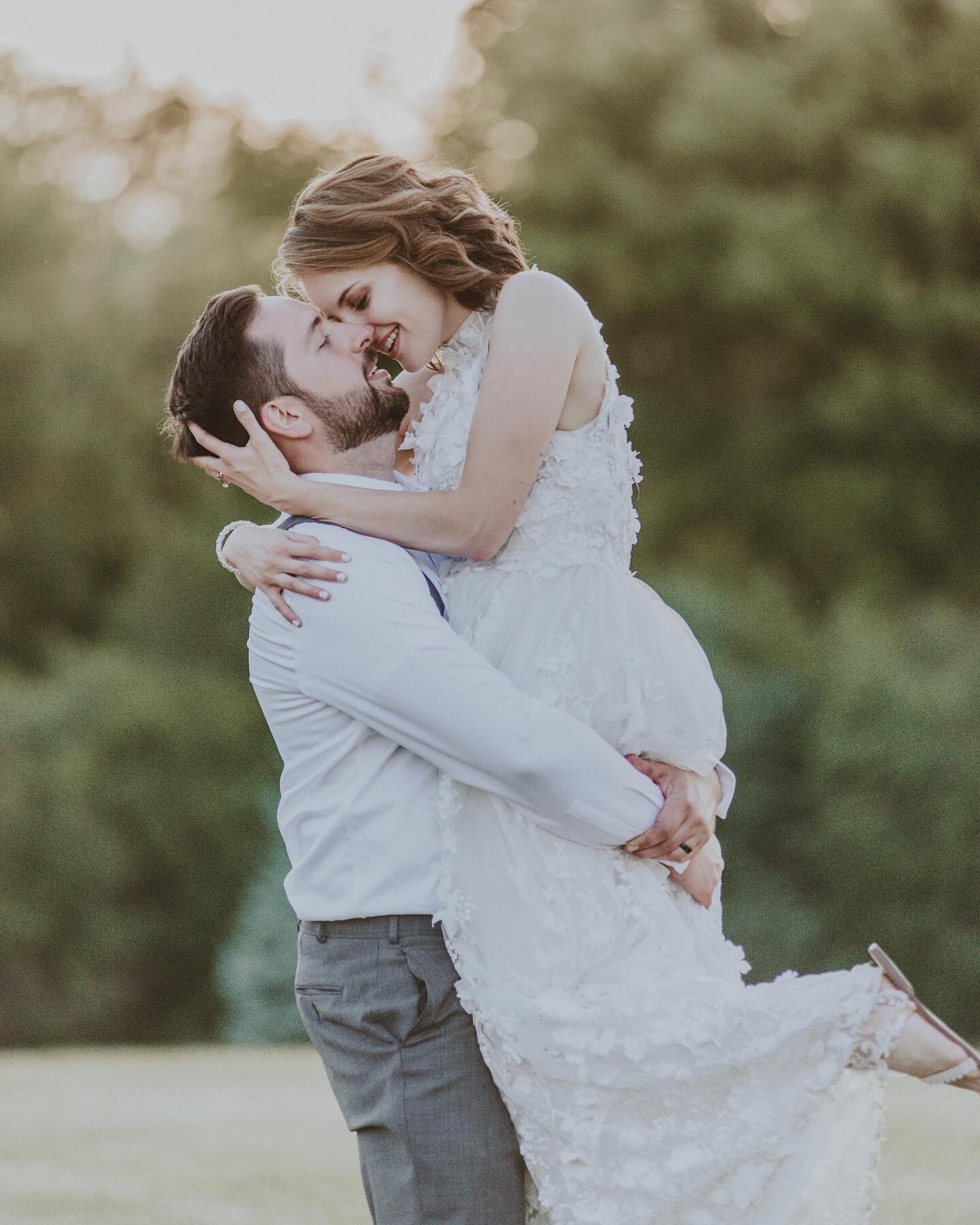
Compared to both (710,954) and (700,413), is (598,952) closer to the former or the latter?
(710,954)

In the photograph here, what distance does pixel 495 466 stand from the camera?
2477 mm

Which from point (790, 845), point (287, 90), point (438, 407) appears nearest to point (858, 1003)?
point (438, 407)

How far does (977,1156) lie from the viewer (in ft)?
20.3

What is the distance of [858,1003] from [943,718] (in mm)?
9764

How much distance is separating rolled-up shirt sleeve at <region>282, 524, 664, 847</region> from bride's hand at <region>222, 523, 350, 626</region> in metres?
0.02

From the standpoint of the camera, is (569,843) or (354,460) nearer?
(569,843)

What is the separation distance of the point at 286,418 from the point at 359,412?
4.7 inches

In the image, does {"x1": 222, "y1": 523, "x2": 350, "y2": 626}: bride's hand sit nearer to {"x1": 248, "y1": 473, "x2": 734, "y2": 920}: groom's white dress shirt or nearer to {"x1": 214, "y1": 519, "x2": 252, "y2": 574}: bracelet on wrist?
{"x1": 248, "y1": 473, "x2": 734, "y2": 920}: groom's white dress shirt

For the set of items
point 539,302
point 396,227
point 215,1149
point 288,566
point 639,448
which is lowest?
point 215,1149

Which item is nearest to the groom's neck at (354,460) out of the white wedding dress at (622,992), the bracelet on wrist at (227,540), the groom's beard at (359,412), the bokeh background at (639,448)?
the groom's beard at (359,412)

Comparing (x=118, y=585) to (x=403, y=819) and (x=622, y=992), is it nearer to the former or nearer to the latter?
(x=403, y=819)

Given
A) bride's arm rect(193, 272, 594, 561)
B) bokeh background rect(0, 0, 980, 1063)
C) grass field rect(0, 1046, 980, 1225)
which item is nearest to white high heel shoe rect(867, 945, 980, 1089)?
bride's arm rect(193, 272, 594, 561)

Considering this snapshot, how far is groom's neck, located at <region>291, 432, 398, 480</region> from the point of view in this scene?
2.62 metres

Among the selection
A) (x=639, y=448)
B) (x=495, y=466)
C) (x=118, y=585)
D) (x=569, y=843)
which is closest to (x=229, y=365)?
(x=495, y=466)
